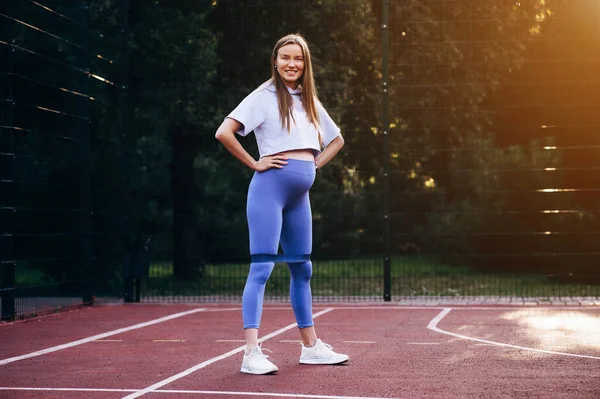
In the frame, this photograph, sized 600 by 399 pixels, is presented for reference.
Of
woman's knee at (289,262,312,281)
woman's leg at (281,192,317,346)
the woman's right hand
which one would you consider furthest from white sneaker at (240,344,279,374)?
the woman's right hand

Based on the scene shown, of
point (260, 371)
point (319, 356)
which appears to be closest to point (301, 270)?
point (319, 356)

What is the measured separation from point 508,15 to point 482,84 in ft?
2.94

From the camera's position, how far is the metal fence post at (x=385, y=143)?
13930 mm

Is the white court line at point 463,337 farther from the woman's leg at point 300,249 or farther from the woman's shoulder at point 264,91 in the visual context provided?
the woman's shoulder at point 264,91

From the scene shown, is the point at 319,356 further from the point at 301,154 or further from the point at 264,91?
the point at 264,91

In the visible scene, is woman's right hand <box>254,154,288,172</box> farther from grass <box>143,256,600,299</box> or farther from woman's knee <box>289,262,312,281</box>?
grass <box>143,256,600,299</box>

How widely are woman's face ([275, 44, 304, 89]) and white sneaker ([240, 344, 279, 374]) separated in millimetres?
1734

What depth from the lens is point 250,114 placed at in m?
7.54

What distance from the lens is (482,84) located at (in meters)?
14.0

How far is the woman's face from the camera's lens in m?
7.65

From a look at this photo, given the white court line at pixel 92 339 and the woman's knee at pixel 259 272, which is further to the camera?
the white court line at pixel 92 339

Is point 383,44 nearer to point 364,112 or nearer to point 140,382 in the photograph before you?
→ point 364,112

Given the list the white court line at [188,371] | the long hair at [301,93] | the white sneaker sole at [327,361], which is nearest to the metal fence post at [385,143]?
the white court line at [188,371]

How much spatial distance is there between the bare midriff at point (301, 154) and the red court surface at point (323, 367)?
1.34 metres
